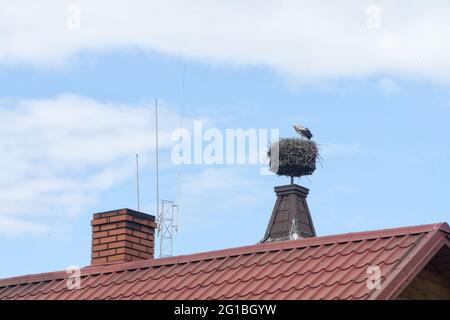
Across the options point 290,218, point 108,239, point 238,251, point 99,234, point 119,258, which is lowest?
point 238,251

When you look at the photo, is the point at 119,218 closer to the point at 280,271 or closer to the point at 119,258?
the point at 119,258

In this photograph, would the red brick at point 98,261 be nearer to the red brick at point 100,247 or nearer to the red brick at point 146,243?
the red brick at point 100,247

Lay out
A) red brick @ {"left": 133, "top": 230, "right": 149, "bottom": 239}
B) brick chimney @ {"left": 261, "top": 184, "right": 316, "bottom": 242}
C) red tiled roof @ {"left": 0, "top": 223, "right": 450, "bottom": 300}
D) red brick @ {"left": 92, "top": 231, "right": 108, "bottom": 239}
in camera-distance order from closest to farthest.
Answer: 1. red tiled roof @ {"left": 0, "top": 223, "right": 450, "bottom": 300}
2. red brick @ {"left": 133, "top": 230, "right": 149, "bottom": 239}
3. red brick @ {"left": 92, "top": 231, "right": 108, "bottom": 239}
4. brick chimney @ {"left": 261, "top": 184, "right": 316, "bottom": 242}

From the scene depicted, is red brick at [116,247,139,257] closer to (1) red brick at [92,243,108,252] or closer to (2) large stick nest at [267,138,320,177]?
(1) red brick at [92,243,108,252]

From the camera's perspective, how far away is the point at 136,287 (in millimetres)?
15195

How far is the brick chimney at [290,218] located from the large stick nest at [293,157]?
57 centimetres

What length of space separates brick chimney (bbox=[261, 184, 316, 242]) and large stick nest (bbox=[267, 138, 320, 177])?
0.57 m

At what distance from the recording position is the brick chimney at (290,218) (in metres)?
34.5

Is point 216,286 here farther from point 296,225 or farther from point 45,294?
point 296,225

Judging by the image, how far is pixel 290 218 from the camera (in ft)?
112

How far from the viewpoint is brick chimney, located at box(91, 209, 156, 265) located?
17.5m

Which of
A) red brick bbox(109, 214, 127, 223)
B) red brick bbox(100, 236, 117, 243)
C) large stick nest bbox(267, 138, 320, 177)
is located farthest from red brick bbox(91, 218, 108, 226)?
large stick nest bbox(267, 138, 320, 177)

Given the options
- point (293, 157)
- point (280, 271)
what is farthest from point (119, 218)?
point (293, 157)

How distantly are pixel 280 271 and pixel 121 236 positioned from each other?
4331 mm
